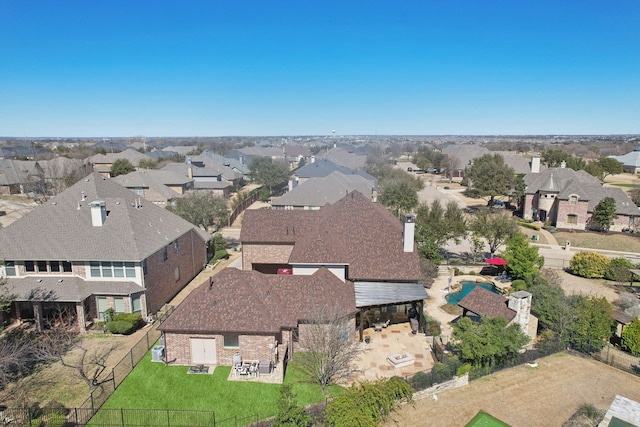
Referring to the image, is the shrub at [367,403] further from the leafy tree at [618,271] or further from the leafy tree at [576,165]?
the leafy tree at [576,165]

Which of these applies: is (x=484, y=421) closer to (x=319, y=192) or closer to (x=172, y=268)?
(x=172, y=268)

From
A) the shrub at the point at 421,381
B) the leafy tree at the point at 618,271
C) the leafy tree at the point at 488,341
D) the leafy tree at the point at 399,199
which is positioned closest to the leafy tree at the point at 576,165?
the leafy tree at the point at 399,199

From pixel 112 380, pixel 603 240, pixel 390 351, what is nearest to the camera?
pixel 112 380

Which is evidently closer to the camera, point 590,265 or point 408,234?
point 408,234

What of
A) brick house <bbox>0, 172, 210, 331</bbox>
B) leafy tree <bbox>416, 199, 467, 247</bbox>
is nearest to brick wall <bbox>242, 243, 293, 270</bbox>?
brick house <bbox>0, 172, 210, 331</bbox>

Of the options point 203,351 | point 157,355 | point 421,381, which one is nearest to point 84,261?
point 157,355

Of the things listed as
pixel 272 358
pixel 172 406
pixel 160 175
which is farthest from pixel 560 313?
pixel 160 175

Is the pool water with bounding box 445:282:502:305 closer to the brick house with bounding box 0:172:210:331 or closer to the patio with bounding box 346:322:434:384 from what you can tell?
the patio with bounding box 346:322:434:384
